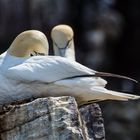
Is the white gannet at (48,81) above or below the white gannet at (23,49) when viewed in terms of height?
below

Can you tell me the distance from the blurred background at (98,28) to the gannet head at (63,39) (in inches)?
139

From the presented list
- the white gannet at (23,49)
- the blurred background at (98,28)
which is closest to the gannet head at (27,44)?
the white gannet at (23,49)

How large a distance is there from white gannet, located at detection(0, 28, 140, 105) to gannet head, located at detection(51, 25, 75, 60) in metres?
0.54

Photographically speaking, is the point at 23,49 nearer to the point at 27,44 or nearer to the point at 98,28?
the point at 27,44

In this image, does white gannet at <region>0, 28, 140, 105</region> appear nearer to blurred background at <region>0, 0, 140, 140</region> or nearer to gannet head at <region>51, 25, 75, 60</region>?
gannet head at <region>51, 25, 75, 60</region>

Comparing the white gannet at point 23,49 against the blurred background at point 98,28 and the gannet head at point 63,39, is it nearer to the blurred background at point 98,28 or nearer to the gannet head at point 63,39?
the gannet head at point 63,39

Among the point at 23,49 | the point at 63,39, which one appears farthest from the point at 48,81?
the point at 63,39


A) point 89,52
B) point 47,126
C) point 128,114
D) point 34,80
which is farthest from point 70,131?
point 89,52

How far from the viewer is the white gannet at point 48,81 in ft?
9.83

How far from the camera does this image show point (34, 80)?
9.81ft

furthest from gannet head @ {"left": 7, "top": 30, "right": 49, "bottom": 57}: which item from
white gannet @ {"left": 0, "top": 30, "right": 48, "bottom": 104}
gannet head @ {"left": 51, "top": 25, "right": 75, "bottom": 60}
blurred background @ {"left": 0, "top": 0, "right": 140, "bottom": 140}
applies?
blurred background @ {"left": 0, "top": 0, "right": 140, "bottom": 140}

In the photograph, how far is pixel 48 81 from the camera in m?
3.01

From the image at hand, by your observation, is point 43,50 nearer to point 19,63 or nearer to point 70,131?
point 19,63

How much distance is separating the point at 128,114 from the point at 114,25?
0.95m
